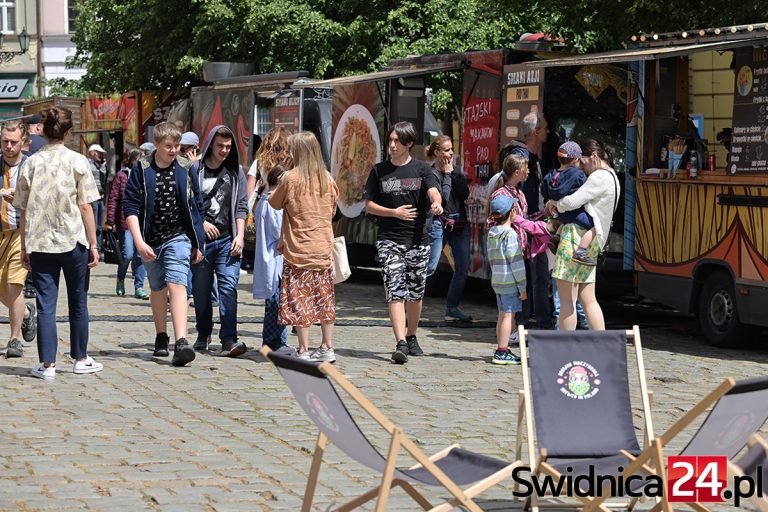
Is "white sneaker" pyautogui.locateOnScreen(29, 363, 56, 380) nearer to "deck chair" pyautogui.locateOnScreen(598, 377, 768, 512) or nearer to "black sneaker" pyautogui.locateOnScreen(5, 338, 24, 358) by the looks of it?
"black sneaker" pyautogui.locateOnScreen(5, 338, 24, 358)

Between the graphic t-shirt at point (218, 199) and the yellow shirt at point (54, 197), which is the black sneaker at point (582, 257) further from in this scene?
the yellow shirt at point (54, 197)

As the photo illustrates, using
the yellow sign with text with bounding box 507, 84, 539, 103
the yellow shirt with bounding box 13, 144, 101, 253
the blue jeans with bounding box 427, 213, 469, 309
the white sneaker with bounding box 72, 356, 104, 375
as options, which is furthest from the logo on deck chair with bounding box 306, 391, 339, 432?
the yellow sign with text with bounding box 507, 84, 539, 103

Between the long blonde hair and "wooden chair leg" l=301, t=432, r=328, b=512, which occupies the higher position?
the long blonde hair

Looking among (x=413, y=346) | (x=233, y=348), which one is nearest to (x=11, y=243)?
(x=233, y=348)

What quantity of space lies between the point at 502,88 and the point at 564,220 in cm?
410

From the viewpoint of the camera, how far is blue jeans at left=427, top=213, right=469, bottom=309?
1416 centimetres

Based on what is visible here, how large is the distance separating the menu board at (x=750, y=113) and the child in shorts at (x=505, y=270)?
7.11ft

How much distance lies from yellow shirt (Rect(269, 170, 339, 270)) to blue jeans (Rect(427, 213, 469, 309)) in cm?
328

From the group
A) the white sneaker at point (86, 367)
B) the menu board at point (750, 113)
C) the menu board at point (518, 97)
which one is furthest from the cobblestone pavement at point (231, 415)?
the menu board at point (518, 97)

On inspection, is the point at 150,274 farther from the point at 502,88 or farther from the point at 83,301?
the point at 502,88

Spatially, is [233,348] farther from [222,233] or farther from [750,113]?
[750,113]

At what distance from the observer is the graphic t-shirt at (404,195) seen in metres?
11.1

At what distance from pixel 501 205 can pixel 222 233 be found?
7.06 ft

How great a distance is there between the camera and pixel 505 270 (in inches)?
440
